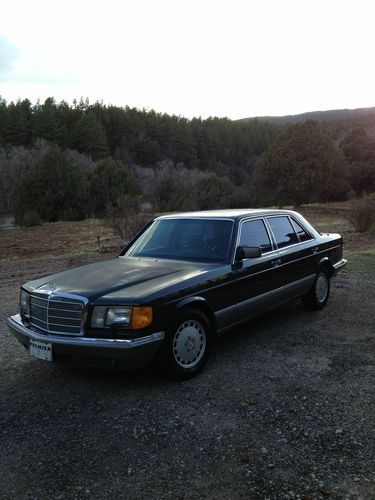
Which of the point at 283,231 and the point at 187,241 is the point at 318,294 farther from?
the point at 187,241

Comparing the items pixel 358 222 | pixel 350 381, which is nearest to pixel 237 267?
pixel 350 381

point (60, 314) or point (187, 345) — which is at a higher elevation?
point (60, 314)

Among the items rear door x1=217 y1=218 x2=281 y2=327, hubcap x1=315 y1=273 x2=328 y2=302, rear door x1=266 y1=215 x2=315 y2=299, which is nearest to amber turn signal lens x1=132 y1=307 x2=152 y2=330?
rear door x1=217 y1=218 x2=281 y2=327

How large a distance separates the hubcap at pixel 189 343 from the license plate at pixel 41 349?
109 centimetres

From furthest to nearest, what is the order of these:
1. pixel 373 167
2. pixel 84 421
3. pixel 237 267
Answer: pixel 373 167
pixel 237 267
pixel 84 421

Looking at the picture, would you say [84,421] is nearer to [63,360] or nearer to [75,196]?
[63,360]

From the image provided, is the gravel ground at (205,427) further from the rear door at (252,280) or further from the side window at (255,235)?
the side window at (255,235)

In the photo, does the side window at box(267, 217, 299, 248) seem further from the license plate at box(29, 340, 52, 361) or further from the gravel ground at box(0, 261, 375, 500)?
the license plate at box(29, 340, 52, 361)

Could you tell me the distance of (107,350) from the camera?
3721 millimetres

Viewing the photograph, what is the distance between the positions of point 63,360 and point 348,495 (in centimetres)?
240

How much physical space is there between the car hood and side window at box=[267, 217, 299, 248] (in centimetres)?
144

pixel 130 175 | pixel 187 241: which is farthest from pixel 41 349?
pixel 130 175

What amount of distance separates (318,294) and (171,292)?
316cm

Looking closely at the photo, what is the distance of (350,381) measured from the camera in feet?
13.5
